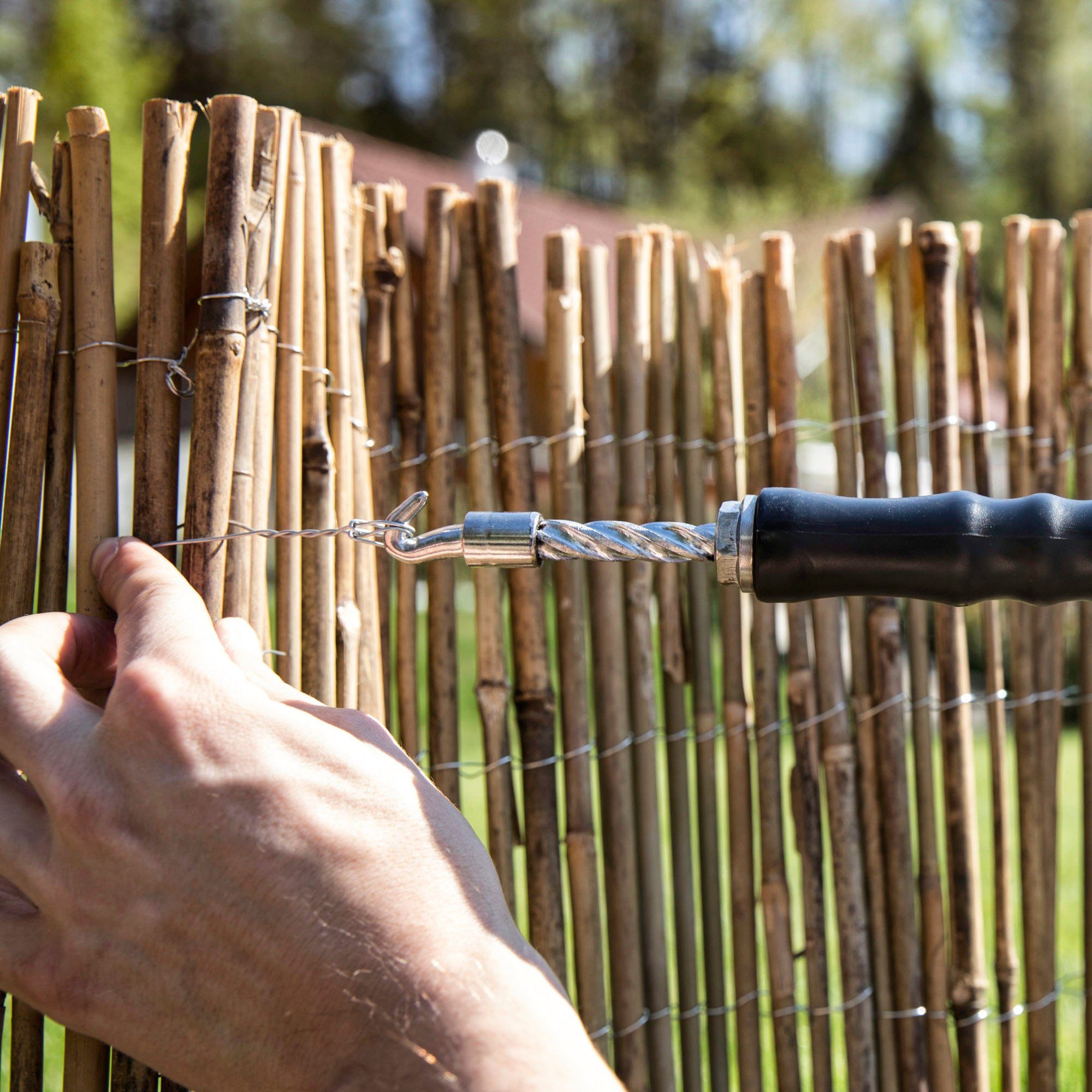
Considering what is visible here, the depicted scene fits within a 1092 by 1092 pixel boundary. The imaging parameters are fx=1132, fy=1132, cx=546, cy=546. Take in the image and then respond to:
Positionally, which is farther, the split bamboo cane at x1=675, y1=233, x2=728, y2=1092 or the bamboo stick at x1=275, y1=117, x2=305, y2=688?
the split bamboo cane at x1=675, y1=233, x2=728, y2=1092

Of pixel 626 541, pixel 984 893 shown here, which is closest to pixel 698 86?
pixel 984 893

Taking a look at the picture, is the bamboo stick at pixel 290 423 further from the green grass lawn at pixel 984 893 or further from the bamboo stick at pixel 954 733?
the bamboo stick at pixel 954 733

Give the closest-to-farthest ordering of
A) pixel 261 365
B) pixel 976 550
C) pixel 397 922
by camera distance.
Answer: pixel 397 922
pixel 976 550
pixel 261 365

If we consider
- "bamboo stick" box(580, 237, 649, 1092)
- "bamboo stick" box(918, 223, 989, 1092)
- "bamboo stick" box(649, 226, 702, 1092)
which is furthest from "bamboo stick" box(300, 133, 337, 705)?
"bamboo stick" box(918, 223, 989, 1092)

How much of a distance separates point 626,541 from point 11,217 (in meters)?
0.93

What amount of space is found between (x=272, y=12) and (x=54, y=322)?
A: 3027cm

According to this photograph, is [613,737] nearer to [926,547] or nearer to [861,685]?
[861,685]

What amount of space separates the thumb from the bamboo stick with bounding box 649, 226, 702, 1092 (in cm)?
98

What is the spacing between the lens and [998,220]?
81.1ft

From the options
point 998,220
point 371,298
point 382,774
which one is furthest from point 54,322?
point 998,220

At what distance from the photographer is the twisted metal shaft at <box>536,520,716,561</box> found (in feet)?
3.53

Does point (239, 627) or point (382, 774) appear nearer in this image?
point (382, 774)

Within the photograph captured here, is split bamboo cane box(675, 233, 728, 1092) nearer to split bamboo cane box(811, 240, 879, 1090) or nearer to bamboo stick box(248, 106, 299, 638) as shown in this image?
split bamboo cane box(811, 240, 879, 1090)

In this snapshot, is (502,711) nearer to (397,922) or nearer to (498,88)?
(397,922)
